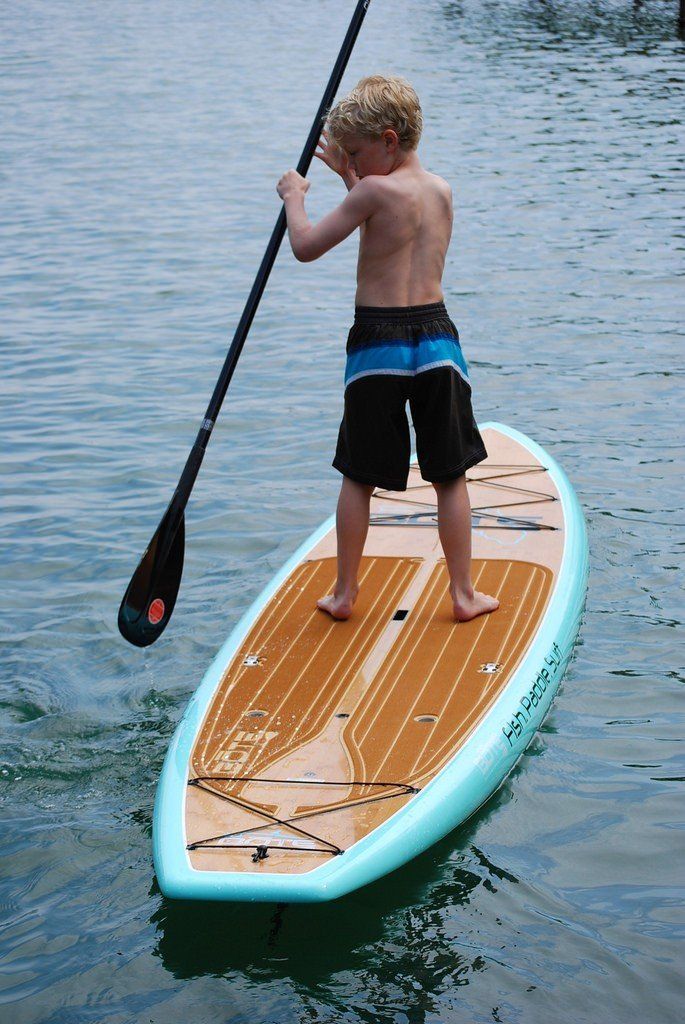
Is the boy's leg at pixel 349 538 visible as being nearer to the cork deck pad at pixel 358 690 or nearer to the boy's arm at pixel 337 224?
the cork deck pad at pixel 358 690

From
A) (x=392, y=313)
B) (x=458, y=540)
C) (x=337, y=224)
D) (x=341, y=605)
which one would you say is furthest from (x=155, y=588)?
(x=337, y=224)

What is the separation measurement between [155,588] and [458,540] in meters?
1.05

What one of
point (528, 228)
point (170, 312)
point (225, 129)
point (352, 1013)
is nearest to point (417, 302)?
point (352, 1013)

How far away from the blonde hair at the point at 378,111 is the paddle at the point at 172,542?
29 centimetres

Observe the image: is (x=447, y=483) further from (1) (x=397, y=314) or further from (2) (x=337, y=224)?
(2) (x=337, y=224)

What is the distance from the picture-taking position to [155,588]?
4.40 metres

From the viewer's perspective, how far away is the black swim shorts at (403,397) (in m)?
4.19

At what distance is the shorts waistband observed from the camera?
4180mm

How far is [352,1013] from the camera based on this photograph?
3.14 m

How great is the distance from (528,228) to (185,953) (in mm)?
9562

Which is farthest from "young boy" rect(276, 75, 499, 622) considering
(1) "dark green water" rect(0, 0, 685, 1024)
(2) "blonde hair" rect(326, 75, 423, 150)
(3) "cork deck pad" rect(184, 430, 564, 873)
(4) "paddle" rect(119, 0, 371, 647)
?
(1) "dark green water" rect(0, 0, 685, 1024)

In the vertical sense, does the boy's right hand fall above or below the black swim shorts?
above

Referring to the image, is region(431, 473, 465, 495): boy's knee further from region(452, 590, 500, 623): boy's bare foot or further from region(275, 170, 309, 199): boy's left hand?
region(275, 170, 309, 199): boy's left hand

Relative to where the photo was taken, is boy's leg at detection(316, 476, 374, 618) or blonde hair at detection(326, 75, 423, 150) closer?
blonde hair at detection(326, 75, 423, 150)
